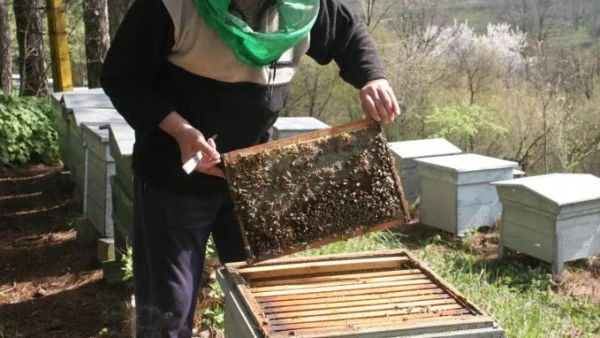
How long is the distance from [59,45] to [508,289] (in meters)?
6.47

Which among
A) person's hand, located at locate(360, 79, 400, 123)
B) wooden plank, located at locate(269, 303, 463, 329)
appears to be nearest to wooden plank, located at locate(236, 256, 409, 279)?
wooden plank, located at locate(269, 303, 463, 329)

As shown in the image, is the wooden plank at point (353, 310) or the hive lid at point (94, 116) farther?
the hive lid at point (94, 116)

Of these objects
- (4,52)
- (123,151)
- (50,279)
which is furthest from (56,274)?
(4,52)

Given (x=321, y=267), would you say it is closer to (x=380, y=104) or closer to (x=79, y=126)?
(x=380, y=104)

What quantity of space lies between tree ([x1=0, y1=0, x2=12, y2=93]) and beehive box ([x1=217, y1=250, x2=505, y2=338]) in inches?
466

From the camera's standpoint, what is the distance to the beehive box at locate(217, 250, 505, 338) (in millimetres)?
1819

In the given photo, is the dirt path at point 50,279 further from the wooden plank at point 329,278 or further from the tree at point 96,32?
the tree at point 96,32

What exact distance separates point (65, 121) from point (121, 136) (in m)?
3.18

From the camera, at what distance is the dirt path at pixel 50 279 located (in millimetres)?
3977

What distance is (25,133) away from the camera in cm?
980

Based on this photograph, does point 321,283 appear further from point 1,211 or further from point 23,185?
point 23,185

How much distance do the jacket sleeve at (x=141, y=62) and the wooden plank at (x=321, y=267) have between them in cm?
56

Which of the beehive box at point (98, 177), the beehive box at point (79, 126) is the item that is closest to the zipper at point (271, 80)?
the beehive box at point (98, 177)

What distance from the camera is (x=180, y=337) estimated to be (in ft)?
7.13
